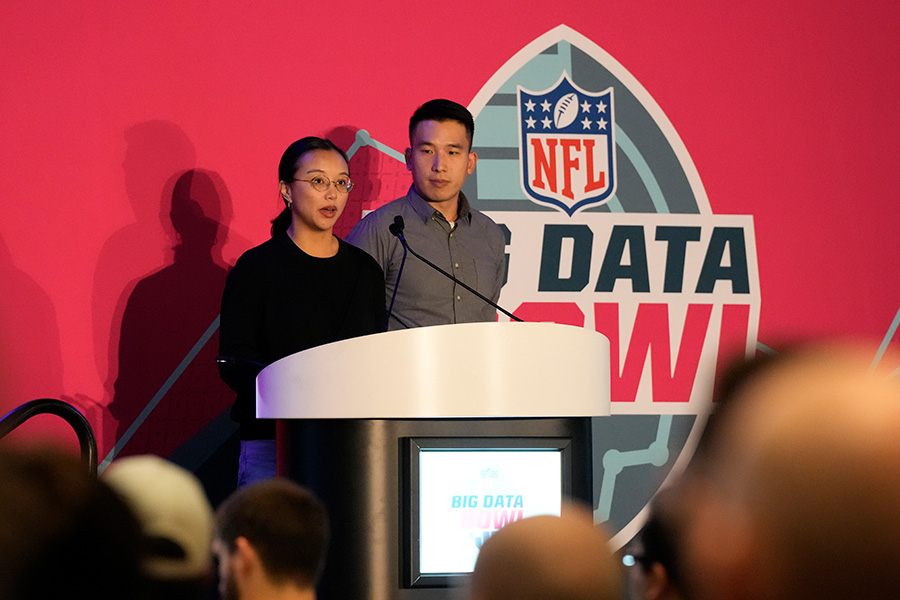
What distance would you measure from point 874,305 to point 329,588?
3321 mm

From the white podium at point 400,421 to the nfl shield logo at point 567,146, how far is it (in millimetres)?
2108

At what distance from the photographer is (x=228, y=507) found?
1471 mm

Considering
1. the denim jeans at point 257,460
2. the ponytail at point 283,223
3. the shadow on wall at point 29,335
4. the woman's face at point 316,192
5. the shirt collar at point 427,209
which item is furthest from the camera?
the shadow on wall at point 29,335

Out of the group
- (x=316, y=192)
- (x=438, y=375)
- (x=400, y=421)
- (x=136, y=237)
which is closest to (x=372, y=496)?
(x=400, y=421)

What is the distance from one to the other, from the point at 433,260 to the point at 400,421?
51.5 inches

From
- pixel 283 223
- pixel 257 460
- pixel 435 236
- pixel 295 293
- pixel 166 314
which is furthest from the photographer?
pixel 166 314

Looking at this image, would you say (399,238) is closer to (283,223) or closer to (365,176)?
(283,223)

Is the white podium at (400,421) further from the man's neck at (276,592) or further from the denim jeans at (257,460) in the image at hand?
the man's neck at (276,592)

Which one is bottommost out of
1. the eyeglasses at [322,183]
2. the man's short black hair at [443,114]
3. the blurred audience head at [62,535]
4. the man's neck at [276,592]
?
the man's neck at [276,592]

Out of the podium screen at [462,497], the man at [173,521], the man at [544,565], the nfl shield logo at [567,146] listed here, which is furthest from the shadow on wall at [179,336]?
the man at [544,565]

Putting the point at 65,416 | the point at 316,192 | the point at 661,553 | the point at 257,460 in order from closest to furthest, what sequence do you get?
the point at 661,553
the point at 65,416
the point at 257,460
the point at 316,192

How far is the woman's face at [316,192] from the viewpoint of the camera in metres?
2.95

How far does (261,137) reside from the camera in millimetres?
4020

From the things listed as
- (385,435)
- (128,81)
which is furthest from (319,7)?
(385,435)
